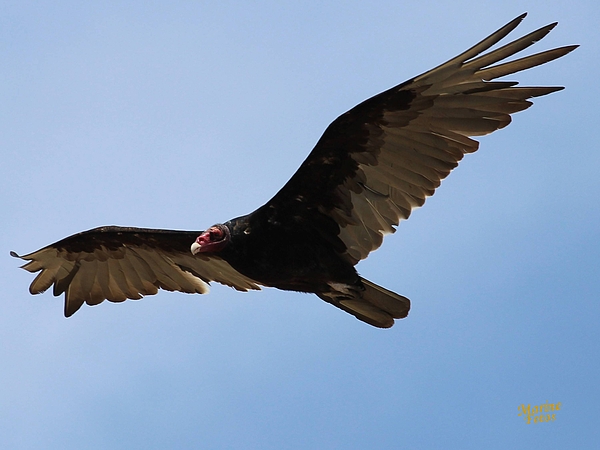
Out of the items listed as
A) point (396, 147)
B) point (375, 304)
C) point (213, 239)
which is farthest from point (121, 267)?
point (396, 147)

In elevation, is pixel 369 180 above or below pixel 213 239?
above

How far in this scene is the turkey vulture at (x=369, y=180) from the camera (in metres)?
6.28

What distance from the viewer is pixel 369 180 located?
679 centimetres

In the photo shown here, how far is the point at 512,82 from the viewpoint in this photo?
618 centimetres

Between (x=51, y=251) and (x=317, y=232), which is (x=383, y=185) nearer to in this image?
(x=317, y=232)

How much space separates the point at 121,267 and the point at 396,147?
3075mm

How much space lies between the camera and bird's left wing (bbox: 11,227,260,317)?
8.11 metres

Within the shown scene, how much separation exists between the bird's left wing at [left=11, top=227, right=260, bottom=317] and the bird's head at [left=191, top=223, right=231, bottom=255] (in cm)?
90

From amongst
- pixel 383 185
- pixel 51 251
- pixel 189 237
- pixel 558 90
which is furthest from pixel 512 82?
pixel 51 251

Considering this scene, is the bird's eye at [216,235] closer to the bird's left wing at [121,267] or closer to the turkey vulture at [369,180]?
the turkey vulture at [369,180]

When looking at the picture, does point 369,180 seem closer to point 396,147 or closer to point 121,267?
point 396,147

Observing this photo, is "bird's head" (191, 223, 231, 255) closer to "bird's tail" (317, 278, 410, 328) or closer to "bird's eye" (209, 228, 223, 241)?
"bird's eye" (209, 228, 223, 241)

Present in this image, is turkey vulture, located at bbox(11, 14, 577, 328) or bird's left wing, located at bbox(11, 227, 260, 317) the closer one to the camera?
turkey vulture, located at bbox(11, 14, 577, 328)

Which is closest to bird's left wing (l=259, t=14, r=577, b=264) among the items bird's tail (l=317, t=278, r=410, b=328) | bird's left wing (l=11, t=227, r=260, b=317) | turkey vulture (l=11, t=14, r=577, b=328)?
turkey vulture (l=11, t=14, r=577, b=328)
